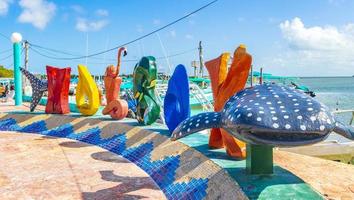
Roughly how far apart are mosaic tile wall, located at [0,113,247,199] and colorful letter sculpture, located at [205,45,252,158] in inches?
22.7

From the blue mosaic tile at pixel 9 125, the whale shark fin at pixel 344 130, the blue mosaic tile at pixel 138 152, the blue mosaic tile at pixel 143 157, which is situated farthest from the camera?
the blue mosaic tile at pixel 9 125

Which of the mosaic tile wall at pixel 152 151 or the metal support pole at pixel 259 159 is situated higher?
the metal support pole at pixel 259 159

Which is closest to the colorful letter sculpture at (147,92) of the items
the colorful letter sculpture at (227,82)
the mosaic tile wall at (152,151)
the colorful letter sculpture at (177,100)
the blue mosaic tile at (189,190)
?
the mosaic tile wall at (152,151)

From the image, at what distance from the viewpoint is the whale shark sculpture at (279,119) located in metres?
3.88

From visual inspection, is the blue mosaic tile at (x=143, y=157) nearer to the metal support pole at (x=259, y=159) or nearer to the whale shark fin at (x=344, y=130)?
the metal support pole at (x=259, y=159)

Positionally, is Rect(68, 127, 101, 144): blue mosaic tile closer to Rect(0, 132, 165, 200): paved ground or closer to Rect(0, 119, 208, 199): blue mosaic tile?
Rect(0, 119, 208, 199): blue mosaic tile

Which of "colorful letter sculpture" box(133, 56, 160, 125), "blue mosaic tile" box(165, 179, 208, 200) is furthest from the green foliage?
"blue mosaic tile" box(165, 179, 208, 200)

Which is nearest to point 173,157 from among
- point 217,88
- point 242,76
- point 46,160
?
point 217,88

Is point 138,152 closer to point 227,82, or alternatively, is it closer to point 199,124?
point 227,82

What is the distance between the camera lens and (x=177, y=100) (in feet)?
29.8

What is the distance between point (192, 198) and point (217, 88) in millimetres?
2667

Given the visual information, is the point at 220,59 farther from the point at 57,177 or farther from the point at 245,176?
the point at 57,177

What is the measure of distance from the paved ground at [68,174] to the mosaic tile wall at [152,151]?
0.91 ft

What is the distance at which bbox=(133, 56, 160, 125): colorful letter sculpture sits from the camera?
10695 mm
